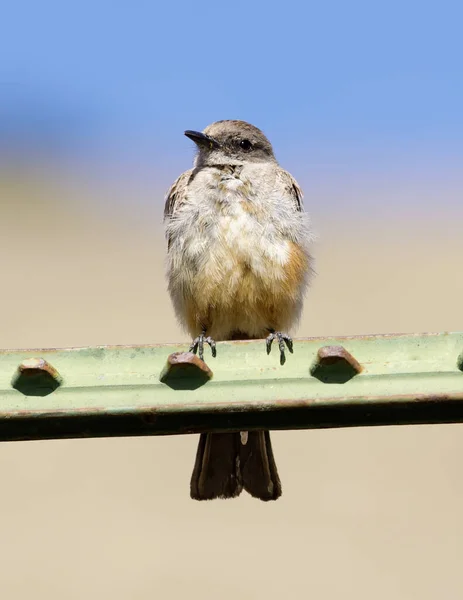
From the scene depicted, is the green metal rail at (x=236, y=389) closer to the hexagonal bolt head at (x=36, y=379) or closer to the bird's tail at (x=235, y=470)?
the hexagonal bolt head at (x=36, y=379)

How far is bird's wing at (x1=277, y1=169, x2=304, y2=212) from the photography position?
6.35m

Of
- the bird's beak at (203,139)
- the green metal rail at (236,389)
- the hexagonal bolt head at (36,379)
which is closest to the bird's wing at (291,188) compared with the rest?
the bird's beak at (203,139)

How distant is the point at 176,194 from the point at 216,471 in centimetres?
234

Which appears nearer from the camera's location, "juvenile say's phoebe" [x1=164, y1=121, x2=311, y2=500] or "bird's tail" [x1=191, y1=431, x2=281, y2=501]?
"bird's tail" [x1=191, y1=431, x2=281, y2=501]

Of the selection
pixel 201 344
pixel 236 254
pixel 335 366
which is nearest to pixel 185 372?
pixel 335 366

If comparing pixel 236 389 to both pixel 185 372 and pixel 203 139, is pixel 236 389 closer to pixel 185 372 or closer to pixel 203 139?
pixel 185 372

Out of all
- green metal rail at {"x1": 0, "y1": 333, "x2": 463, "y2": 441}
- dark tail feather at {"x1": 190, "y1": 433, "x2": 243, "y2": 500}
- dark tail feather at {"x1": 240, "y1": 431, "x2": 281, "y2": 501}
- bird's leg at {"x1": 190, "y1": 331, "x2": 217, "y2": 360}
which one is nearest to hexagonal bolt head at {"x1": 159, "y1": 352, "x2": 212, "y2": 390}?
green metal rail at {"x1": 0, "y1": 333, "x2": 463, "y2": 441}

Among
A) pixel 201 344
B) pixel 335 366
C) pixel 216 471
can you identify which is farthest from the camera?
pixel 201 344

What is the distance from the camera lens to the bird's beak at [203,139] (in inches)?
265

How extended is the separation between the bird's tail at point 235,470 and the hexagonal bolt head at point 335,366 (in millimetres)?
2129

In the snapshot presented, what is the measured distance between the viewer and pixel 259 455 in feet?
15.8

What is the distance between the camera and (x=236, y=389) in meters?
2.58

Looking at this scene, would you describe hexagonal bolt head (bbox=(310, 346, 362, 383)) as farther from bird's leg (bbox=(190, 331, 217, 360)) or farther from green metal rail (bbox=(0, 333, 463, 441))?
bird's leg (bbox=(190, 331, 217, 360))

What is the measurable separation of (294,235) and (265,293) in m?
0.45
